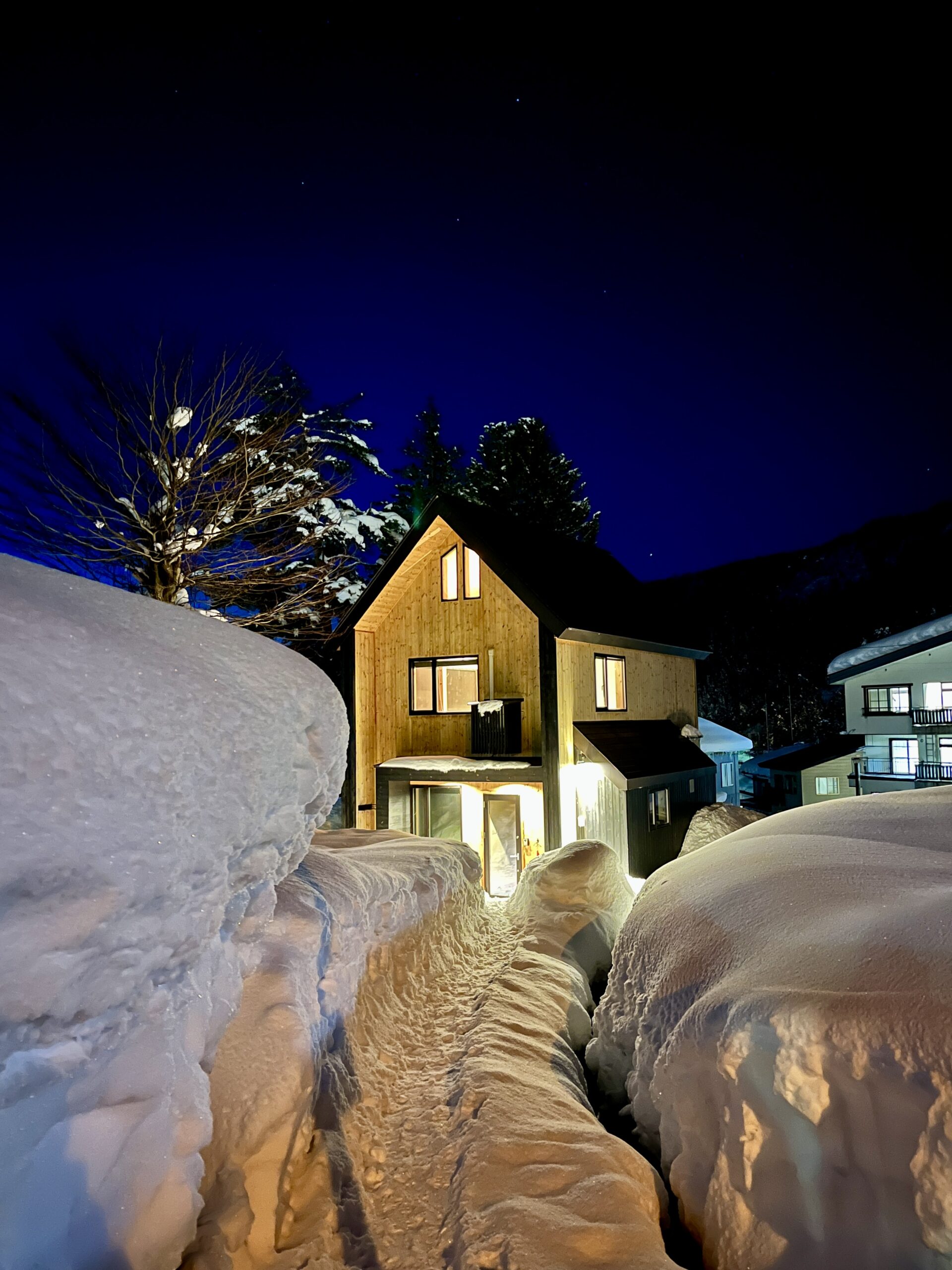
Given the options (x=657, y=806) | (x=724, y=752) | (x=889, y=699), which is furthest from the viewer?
(x=724, y=752)

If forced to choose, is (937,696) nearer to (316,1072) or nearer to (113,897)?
(316,1072)

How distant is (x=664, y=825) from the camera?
15461mm

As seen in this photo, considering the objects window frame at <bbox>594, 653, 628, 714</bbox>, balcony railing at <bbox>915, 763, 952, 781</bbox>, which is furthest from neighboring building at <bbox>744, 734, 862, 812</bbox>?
window frame at <bbox>594, 653, 628, 714</bbox>

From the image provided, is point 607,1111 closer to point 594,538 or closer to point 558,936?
point 558,936

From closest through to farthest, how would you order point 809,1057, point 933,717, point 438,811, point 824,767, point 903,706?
point 809,1057 < point 438,811 < point 933,717 < point 903,706 < point 824,767

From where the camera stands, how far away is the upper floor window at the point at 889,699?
66.5ft

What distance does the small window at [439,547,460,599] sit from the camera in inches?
590

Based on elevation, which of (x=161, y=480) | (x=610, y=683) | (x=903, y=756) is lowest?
(x=903, y=756)

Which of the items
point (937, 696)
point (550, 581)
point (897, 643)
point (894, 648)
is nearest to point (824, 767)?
point (937, 696)

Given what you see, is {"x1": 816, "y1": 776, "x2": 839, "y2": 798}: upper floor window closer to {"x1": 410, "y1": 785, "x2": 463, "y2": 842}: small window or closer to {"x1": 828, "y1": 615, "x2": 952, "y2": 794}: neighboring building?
{"x1": 828, "y1": 615, "x2": 952, "y2": 794}: neighboring building

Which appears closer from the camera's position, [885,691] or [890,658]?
[890,658]

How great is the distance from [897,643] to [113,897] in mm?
23146

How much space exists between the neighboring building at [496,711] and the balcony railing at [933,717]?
→ 815cm

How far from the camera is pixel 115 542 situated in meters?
11.7
